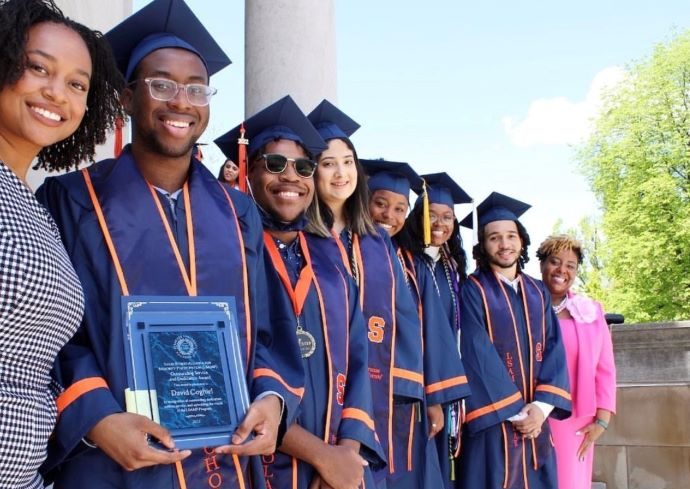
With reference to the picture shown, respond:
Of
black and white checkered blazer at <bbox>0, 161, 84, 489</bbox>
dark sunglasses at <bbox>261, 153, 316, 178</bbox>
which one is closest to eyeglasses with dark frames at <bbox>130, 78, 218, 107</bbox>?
black and white checkered blazer at <bbox>0, 161, 84, 489</bbox>

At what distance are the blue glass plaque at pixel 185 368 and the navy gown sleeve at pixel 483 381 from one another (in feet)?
8.79

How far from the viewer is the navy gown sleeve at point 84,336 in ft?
6.81

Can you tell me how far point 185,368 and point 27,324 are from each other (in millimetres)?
429

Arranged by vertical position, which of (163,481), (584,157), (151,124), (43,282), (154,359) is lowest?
(163,481)

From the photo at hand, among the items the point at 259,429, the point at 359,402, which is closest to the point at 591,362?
the point at 359,402

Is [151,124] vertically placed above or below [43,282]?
above

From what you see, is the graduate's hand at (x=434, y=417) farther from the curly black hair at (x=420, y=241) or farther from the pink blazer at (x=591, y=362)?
the pink blazer at (x=591, y=362)

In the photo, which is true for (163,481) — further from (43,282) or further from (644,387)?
(644,387)

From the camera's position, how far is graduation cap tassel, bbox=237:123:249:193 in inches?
124

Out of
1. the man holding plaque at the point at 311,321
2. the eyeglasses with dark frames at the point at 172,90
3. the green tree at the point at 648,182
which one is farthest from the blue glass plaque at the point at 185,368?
the green tree at the point at 648,182

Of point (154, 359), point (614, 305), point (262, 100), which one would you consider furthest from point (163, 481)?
point (614, 305)

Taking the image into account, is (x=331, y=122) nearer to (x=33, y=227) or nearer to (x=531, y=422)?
(x=33, y=227)

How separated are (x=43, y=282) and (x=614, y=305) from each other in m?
22.0

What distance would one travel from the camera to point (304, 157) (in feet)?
10.6
